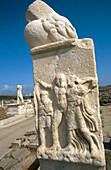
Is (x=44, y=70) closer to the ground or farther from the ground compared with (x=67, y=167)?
farther from the ground

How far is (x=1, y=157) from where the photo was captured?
131 inches

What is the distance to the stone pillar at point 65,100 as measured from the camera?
6.24 feet

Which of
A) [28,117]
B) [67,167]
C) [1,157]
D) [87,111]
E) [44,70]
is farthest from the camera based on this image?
[28,117]

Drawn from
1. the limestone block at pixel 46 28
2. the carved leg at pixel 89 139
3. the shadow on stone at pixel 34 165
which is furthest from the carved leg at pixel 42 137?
the limestone block at pixel 46 28

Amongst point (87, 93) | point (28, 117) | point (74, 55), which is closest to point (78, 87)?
point (87, 93)

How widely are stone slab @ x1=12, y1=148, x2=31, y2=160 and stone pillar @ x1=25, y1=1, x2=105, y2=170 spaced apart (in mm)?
1371

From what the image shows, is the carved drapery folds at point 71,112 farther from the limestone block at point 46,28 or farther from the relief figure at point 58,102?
the limestone block at point 46,28

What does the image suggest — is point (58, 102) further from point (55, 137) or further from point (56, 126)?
point (55, 137)

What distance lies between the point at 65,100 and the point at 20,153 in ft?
8.00

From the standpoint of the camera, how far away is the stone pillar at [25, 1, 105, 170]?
1.90m

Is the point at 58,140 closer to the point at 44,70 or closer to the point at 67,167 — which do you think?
the point at 67,167

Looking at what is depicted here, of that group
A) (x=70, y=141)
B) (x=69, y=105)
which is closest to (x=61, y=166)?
(x=70, y=141)

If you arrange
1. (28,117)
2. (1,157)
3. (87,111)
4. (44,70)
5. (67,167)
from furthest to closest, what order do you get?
1. (28,117)
2. (1,157)
3. (44,70)
4. (67,167)
5. (87,111)

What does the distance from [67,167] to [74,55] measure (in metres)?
1.78
